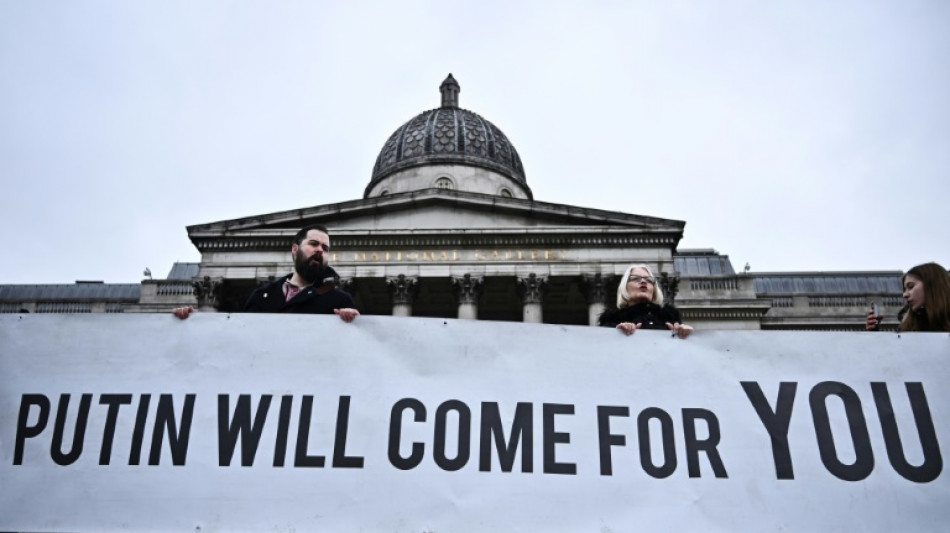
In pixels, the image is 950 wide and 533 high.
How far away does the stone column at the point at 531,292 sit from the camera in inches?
1172

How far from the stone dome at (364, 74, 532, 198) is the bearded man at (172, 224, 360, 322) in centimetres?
3224

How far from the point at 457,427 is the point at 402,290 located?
25099mm

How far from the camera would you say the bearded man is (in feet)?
20.9

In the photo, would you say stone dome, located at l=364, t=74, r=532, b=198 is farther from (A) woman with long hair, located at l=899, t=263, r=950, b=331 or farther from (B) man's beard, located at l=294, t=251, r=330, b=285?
(A) woman with long hair, located at l=899, t=263, r=950, b=331

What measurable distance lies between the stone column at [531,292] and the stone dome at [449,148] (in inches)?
388

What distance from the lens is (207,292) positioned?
101 feet

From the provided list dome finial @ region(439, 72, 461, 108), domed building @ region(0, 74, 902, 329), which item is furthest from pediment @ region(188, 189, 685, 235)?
dome finial @ region(439, 72, 461, 108)

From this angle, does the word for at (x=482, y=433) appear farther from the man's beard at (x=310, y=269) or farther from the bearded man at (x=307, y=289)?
the man's beard at (x=310, y=269)

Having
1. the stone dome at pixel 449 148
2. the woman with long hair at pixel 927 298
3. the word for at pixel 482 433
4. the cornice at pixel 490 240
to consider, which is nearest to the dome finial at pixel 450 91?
the stone dome at pixel 449 148

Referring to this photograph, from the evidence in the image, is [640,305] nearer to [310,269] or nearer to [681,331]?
[681,331]

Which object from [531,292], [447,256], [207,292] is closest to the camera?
[531,292]

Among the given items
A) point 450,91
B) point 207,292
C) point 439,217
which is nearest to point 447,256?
point 439,217

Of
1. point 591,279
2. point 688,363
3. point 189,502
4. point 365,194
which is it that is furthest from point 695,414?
point 365,194

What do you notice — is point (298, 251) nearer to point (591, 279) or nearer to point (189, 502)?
point (189, 502)
